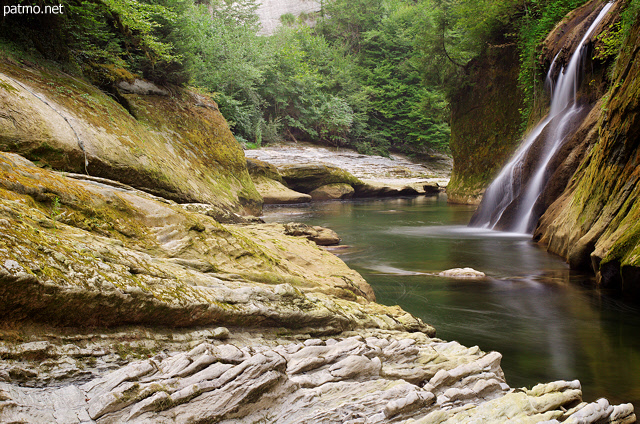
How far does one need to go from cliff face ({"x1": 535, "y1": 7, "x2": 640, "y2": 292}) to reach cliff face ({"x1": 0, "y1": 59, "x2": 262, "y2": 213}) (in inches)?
287

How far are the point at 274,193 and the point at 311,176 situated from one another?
13.9 ft

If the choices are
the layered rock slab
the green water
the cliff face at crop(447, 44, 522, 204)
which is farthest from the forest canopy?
the layered rock slab

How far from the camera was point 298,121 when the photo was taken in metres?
35.3

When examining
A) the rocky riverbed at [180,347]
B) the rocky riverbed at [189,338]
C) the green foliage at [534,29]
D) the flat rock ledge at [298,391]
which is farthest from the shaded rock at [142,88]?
the green foliage at [534,29]

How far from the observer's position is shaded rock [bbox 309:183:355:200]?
24014mm

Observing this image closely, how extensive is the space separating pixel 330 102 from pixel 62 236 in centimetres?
3602

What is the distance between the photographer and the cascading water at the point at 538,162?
413 inches

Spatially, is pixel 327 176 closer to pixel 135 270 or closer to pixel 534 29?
pixel 534 29

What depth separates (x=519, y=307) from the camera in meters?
5.48

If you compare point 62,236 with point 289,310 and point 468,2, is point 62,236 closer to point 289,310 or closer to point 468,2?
point 289,310

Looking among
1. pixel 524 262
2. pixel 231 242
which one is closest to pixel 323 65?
pixel 524 262

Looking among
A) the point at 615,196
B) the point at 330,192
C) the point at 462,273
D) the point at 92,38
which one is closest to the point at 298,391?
the point at 462,273

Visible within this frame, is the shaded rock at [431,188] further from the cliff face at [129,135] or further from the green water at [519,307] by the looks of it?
the green water at [519,307]

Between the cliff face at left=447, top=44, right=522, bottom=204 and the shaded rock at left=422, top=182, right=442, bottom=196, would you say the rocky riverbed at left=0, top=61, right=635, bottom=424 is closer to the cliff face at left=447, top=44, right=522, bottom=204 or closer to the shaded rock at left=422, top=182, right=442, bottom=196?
the cliff face at left=447, top=44, right=522, bottom=204
